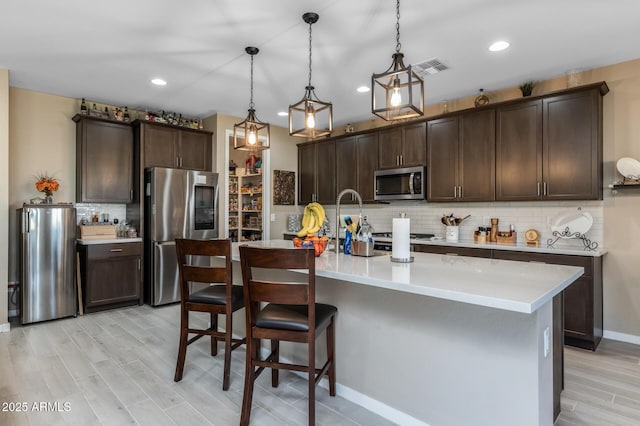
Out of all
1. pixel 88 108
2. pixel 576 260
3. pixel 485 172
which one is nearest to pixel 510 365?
pixel 576 260

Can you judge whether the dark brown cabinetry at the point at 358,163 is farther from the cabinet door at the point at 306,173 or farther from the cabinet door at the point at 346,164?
the cabinet door at the point at 306,173

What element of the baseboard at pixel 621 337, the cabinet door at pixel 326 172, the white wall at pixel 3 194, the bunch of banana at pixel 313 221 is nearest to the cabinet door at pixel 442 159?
the cabinet door at pixel 326 172

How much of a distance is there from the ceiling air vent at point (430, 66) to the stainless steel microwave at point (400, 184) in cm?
131

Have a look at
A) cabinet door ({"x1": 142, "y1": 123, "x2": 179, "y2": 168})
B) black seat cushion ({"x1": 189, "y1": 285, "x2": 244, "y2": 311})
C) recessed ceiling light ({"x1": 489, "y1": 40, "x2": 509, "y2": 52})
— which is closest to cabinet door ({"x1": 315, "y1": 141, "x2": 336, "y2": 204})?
cabinet door ({"x1": 142, "y1": 123, "x2": 179, "y2": 168})

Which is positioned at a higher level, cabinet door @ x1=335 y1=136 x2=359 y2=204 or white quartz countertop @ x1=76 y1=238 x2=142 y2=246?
→ cabinet door @ x1=335 y1=136 x2=359 y2=204

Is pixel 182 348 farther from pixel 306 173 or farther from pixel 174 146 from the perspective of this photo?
pixel 306 173

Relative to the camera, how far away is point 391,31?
2854 millimetres

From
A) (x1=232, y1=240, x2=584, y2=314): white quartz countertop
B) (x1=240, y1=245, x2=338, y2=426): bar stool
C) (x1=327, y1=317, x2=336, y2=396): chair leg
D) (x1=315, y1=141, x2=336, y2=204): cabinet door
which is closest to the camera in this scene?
(x1=232, y1=240, x2=584, y2=314): white quartz countertop

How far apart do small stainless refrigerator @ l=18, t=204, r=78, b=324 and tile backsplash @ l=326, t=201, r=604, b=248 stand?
13.0 feet

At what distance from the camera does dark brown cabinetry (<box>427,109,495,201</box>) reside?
4062 millimetres

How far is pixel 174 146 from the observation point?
5.05 meters

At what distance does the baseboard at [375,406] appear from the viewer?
Result: 79.7 inches

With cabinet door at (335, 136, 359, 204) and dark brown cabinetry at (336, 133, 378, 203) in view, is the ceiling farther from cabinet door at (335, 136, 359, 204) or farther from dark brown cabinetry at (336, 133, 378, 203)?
cabinet door at (335, 136, 359, 204)

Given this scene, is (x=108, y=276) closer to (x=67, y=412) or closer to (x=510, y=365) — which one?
(x=67, y=412)
